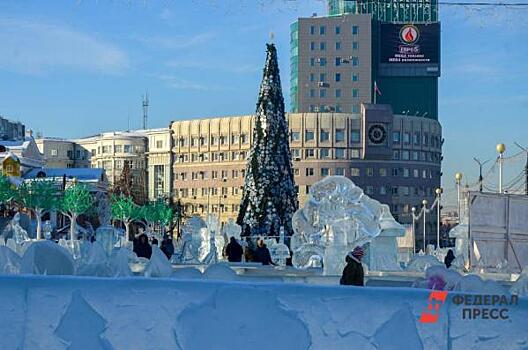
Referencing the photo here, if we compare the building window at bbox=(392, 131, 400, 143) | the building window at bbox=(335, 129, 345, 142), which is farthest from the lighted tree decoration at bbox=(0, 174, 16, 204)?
the building window at bbox=(392, 131, 400, 143)

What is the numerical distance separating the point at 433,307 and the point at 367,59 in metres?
101

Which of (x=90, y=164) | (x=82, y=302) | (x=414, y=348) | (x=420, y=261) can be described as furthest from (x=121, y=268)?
(x=90, y=164)

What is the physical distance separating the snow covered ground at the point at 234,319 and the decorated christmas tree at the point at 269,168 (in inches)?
1253

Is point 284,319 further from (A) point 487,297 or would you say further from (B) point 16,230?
(B) point 16,230

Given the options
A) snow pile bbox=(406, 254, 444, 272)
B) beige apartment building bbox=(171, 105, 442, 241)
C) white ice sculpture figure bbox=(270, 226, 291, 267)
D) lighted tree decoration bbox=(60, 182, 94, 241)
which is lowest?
white ice sculpture figure bbox=(270, 226, 291, 267)

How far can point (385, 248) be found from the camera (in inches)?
936

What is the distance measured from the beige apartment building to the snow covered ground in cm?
8723

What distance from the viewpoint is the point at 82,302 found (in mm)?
6824

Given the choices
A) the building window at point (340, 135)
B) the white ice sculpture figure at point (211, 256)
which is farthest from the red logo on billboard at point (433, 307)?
the building window at point (340, 135)

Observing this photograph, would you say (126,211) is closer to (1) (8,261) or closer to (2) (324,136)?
(2) (324,136)

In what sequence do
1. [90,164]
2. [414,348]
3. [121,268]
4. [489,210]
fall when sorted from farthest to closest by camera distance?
[90,164] < [489,210] < [121,268] < [414,348]

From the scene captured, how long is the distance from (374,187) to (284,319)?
93515 millimetres

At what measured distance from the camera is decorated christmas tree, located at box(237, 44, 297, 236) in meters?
39.0
